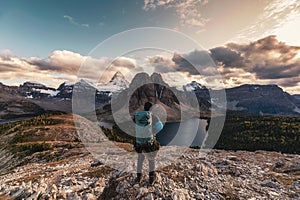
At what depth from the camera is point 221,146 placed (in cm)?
13325

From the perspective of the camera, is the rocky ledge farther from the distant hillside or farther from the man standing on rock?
the distant hillside

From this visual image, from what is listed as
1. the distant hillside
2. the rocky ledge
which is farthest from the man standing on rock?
the distant hillside

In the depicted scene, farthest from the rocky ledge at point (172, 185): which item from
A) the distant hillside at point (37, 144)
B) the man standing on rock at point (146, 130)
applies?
the distant hillside at point (37, 144)

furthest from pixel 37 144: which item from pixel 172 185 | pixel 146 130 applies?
pixel 146 130

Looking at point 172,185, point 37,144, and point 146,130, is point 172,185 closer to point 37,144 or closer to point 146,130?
point 146,130

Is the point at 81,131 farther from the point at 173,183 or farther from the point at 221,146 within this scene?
the point at 221,146

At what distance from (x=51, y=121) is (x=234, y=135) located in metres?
131

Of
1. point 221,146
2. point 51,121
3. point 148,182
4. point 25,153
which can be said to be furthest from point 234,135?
point 148,182

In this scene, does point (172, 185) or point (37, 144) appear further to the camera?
point (37, 144)

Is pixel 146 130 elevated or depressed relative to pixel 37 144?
elevated

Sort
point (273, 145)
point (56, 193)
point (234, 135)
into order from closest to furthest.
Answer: point (56, 193), point (273, 145), point (234, 135)

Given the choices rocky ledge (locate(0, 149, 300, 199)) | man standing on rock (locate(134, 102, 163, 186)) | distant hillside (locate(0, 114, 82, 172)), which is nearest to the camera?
man standing on rock (locate(134, 102, 163, 186))

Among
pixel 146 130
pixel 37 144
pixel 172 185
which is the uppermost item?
pixel 146 130

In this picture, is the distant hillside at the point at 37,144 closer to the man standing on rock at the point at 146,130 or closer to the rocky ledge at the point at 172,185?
the rocky ledge at the point at 172,185
